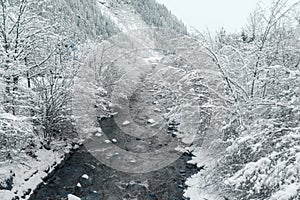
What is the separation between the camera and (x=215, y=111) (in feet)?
34.8

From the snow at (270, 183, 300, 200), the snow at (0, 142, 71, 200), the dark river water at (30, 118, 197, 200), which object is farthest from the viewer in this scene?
the dark river water at (30, 118, 197, 200)

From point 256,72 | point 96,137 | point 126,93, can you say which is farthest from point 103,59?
point 256,72

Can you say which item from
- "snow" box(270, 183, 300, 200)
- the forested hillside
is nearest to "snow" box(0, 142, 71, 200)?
the forested hillside

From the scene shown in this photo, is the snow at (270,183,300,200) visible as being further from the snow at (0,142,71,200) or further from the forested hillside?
the snow at (0,142,71,200)

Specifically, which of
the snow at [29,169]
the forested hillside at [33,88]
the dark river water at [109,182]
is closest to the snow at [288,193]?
the dark river water at [109,182]

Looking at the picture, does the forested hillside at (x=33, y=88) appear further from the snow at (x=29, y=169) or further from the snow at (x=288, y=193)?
the snow at (x=288, y=193)

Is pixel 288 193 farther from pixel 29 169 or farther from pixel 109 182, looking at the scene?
pixel 29 169

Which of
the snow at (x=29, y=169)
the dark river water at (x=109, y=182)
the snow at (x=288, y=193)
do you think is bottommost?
the dark river water at (x=109, y=182)

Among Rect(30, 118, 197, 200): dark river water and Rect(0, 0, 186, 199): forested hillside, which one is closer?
Rect(0, 0, 186, 199): forested hillside

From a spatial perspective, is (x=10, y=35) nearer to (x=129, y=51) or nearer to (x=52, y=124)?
(x=52, y=124)

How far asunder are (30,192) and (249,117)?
7284 millimetres

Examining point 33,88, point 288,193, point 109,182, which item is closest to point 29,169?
point 109,182

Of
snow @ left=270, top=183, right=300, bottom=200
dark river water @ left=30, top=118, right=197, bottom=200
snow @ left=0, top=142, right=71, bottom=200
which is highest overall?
snow @ left=270, top=183, right=300, bottom=200

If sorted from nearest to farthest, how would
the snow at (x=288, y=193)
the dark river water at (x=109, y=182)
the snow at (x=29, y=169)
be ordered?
the snow at (x=288, y=193) < the snow at (x=29, y=169) < the dark river water at (x=109, y=182)
